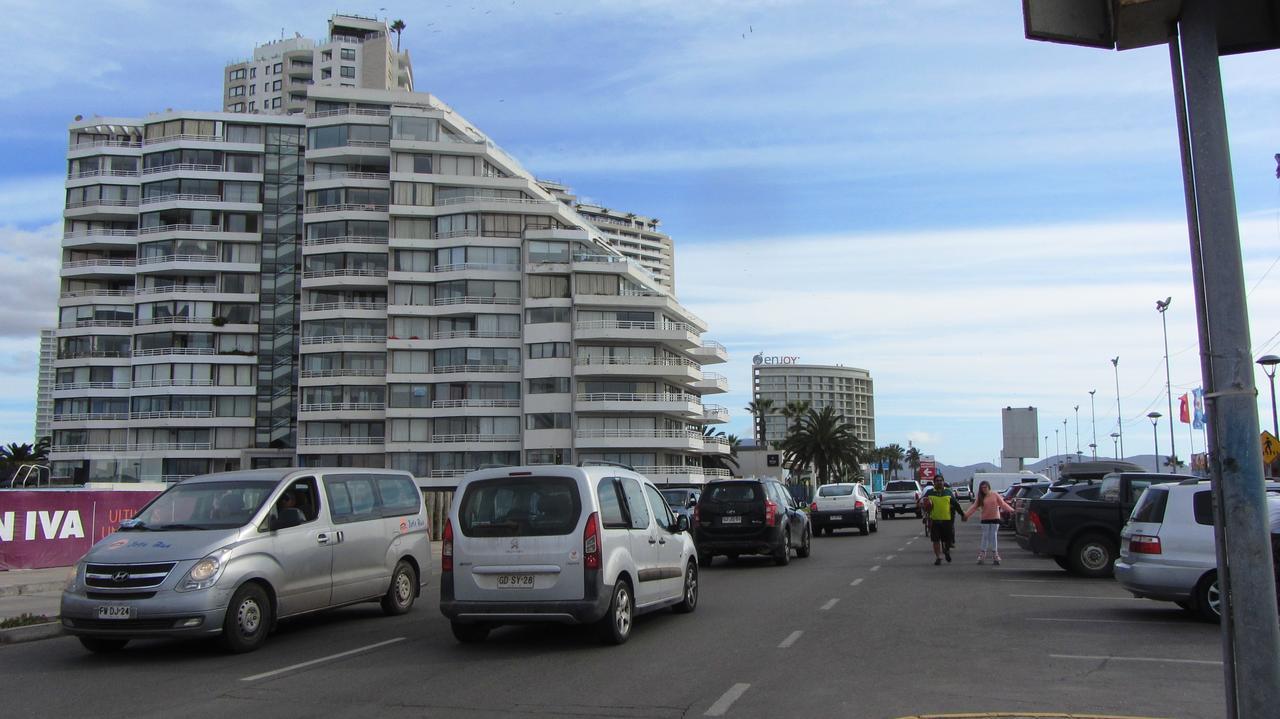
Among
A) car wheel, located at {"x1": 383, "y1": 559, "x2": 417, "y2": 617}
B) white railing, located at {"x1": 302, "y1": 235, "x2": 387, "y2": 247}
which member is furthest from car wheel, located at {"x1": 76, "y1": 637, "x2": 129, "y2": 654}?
white railing, located at {"x1": 302, "y1": 235, "x2": 387, "y2": 247}

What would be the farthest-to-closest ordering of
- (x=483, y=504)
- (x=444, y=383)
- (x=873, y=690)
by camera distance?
(x=444, y=383), (x=483, y=504), (x=873, y=690)

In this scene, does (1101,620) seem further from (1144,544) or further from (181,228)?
(181,228)

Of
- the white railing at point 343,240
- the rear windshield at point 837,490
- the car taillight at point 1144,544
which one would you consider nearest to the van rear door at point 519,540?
the car taillight at point 1144,544

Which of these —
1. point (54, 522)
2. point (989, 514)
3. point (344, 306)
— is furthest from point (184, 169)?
point (989, 514)

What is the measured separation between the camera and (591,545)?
10.6 meters

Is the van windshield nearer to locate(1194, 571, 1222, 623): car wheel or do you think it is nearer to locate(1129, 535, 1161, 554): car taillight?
locate(1129, 535, 1161, 554): car taillight

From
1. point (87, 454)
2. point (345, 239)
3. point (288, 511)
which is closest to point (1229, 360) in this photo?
point (288, 511)

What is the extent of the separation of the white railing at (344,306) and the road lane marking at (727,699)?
73762 mm

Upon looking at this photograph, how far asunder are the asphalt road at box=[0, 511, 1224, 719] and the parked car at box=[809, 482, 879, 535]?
19.5 meters

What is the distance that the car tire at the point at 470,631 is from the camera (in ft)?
36.6

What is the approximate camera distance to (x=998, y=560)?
21.2 m

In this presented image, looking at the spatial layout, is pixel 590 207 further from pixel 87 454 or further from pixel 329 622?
pixel 329 622

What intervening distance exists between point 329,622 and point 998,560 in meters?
13.6

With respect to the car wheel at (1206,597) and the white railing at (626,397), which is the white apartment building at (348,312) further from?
the car wheel at (1206,597)
